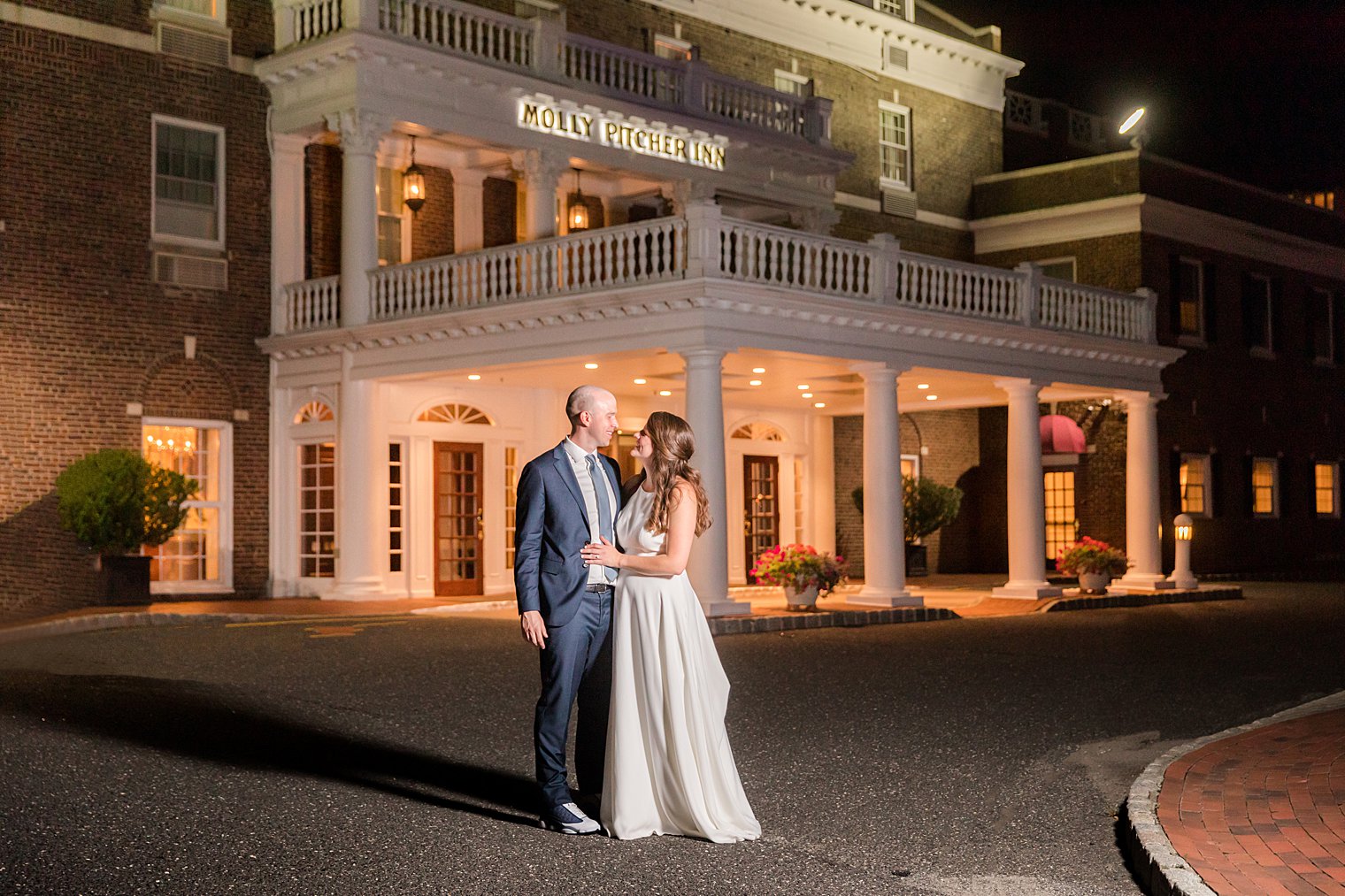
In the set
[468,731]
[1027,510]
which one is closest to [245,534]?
[1027,510]

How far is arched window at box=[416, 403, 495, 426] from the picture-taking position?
22.7m

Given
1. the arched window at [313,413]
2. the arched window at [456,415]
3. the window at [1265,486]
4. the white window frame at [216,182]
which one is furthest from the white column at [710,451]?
the window at [1265,486]

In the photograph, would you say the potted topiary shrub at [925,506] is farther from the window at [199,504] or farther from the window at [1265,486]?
the window at [199,504]

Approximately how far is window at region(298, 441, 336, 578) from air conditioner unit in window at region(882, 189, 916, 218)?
1339 cm

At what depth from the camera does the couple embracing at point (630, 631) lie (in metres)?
6.56

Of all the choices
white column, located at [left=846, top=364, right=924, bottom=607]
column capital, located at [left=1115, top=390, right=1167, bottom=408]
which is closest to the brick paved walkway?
white column, located at [left=846, top=364, right=924, bottom=607]

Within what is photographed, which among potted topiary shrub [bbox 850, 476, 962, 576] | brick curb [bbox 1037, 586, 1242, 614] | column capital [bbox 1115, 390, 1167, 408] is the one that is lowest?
brick curb [bbox 1037, 586, 1242, 614]

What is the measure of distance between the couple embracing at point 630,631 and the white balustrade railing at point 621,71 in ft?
57.2

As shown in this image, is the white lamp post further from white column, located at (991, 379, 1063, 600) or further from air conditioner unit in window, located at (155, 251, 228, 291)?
air conditioner unit in window, located at (155, 251, 228, 291)

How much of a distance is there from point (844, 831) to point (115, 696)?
6.38 metres

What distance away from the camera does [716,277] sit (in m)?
17.9

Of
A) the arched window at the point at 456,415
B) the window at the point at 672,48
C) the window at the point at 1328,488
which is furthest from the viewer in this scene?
the window at the point at 1328,488

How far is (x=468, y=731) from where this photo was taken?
31.5 feet

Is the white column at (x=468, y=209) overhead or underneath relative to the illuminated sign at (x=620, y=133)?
underneath
